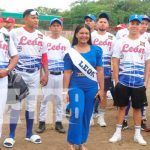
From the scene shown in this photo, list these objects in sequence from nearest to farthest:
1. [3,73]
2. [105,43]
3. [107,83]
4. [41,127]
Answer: [3,73], [41,127], [105,43], [107,83]

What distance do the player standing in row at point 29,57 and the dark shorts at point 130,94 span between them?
133 cm

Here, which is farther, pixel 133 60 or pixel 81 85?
pixel 133 60

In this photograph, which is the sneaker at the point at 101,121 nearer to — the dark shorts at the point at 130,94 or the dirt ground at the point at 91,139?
the dirt ground at the point at 91,139

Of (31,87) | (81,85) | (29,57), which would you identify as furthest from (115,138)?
(29,57)

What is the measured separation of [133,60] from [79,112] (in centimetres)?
137

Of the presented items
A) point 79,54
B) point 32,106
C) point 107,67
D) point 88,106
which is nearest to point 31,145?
point 32,106

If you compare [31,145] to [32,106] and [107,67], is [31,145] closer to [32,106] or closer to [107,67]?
[32,106]

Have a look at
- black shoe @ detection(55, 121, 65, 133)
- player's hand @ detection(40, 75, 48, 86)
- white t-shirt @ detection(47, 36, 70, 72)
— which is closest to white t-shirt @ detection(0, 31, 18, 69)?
player's hand @ detection(40, 75, 48, 86)

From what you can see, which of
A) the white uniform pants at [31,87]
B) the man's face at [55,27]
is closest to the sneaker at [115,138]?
the white uniform pants at [31,87]

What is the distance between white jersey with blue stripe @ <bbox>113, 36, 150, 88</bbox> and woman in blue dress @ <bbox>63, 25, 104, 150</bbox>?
26.8 inches

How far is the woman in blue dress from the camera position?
202 inches

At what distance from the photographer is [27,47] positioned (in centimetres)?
570

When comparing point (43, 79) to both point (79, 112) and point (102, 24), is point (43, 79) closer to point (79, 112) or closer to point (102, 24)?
point (79, 112)

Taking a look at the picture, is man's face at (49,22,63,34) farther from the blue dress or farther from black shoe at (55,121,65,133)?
black shoe at (55,121,65,133)
